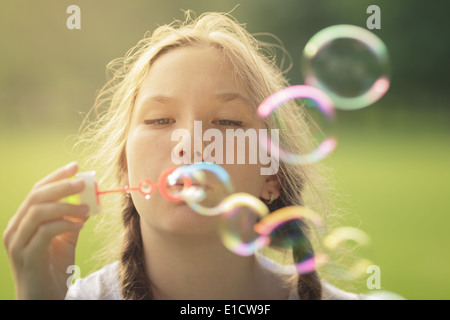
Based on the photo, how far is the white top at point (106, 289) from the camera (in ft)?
4.62

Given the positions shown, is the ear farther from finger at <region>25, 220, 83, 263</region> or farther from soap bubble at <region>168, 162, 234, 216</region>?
finger at <region>25, 220, 83, 263</region>

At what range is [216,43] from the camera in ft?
4.59

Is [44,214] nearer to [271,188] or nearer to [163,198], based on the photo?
[163,198]

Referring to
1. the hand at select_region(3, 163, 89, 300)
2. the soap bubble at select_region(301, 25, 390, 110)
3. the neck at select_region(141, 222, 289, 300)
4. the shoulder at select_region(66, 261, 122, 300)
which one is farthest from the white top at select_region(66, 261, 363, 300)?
the soap bubble at select_region(301, 25, 390, 110)

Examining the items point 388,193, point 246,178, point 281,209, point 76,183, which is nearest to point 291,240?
point 281,209

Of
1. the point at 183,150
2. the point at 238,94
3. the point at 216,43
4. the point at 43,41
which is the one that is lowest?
the point at 183,150

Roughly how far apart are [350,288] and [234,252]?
452 mm

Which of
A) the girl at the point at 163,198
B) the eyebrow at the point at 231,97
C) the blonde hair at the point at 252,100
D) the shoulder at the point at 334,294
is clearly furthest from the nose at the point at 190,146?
the shoulder at the point at 334,294

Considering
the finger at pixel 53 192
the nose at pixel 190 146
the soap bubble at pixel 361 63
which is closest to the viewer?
the finger at pixel 53 192

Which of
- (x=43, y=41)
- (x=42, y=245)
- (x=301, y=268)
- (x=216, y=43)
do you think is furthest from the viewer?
(x=43, y=41)

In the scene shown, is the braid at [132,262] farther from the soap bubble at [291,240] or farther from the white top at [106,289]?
the soap bubble at [291,240]

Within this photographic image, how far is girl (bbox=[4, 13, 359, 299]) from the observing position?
1126 mm
